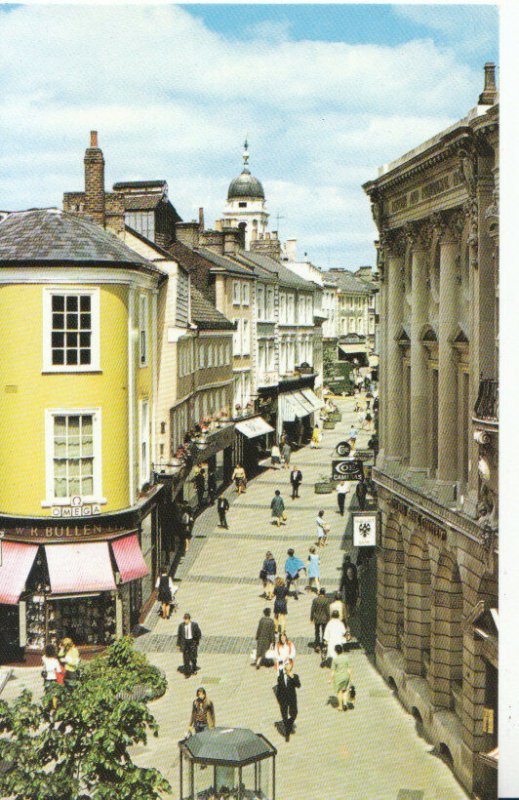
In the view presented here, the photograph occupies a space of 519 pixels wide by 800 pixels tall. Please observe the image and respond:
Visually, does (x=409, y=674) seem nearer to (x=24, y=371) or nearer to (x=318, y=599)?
(x=318, y=599)

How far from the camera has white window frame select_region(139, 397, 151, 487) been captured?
1175 inches

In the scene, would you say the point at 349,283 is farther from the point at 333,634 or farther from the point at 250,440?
the point at 333,634

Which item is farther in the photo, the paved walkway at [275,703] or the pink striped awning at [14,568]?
the pink striped awning at [14,568]

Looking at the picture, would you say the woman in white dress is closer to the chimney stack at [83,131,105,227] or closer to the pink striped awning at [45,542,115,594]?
the pink striped awning at [45,542,115,594]

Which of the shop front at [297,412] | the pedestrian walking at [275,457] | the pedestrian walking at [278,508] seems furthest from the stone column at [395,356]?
the shop front at [297,412]

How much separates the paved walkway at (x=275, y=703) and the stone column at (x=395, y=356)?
5553mm

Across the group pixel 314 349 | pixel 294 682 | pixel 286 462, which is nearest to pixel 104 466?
pixel 294 682

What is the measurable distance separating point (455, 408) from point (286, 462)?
37999 millimetres

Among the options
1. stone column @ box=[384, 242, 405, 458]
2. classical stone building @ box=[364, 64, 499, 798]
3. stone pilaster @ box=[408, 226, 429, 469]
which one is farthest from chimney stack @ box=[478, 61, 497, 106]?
stone column @ box=[384, 242, 405, 458]

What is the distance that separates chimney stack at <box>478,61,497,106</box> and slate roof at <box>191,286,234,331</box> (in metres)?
27.0

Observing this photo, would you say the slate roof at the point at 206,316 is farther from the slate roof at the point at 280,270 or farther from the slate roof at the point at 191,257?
the slate roof at the point at 280,270

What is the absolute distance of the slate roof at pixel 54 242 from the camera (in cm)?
2619

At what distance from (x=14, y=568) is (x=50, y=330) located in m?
5.80

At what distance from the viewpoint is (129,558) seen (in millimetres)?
27484
